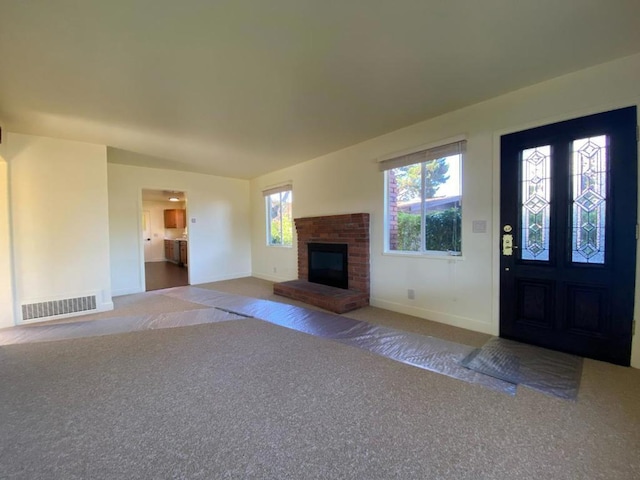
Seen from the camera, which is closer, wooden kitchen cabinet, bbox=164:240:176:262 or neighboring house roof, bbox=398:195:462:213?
neighboring house roof, bbox=398:195:462:213

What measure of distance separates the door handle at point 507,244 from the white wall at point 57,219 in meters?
5.33

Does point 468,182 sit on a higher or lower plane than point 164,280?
higher

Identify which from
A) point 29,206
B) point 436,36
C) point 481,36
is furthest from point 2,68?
point 481,36

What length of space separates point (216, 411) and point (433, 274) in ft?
9.17

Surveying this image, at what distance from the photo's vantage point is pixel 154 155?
4.70 metres

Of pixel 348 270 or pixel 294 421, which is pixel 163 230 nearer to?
pixel 348 270

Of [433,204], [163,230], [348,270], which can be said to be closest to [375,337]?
[348,270]

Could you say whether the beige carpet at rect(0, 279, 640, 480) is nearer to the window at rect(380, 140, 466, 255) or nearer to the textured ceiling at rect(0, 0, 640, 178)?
the window at rect(380, 140, 466, 255)

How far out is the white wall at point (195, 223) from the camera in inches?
207

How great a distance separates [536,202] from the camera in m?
2.72

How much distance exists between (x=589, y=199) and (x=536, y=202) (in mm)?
374

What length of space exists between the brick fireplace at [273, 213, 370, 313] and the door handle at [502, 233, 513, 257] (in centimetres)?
178

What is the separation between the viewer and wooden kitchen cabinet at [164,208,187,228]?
1033cm

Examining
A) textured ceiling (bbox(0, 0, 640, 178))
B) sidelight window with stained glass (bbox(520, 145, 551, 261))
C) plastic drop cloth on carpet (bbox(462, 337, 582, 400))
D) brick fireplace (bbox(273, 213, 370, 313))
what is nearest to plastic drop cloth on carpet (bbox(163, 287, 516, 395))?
plastic drop cloth on carpet (bbox(462, 337, 582, 400))
